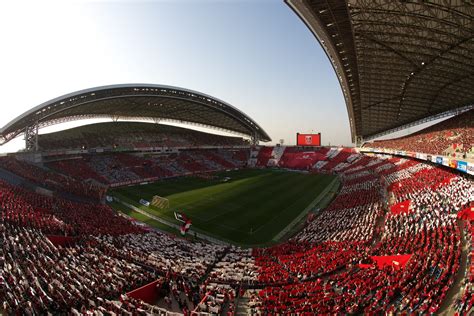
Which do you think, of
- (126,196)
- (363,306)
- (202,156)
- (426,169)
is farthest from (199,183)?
(363,306)

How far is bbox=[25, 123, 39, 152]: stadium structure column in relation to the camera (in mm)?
49875

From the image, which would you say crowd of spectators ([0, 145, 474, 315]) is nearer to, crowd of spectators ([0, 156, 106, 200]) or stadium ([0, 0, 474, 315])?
stadium ([0, 0, 474, 315])

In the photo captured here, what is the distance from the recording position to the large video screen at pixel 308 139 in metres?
93.8

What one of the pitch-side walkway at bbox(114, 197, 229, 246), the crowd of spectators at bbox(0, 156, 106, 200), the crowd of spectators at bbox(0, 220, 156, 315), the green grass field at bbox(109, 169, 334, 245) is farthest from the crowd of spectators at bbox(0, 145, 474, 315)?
the crowd of spectators at bbox(0, 156, 106, 200)

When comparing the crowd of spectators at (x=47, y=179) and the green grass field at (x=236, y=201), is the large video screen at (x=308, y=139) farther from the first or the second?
the crowd of spectators at (x=47, y=179)

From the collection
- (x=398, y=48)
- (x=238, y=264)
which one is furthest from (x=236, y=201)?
(x=398, y=48)

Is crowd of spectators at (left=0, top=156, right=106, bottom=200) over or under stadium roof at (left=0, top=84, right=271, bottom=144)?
under

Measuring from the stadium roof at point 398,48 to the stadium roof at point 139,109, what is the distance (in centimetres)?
3056

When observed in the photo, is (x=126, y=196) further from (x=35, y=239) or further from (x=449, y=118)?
(x=449, y=118)

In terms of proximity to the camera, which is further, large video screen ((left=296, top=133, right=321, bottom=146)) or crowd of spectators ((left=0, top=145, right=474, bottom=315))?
large video screen ((left=296, top=133, right=321, bottom=146))

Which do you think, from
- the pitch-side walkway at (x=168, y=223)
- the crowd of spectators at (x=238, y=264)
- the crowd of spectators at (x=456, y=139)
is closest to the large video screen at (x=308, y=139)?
the crowd of spectators at (x=456, y=139)

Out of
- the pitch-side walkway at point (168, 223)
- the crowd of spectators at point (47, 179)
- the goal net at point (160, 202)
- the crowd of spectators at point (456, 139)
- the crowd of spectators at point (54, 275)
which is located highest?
the crowd of spectators at point (456, 139)

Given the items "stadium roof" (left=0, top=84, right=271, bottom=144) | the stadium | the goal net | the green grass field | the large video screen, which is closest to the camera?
the stadium

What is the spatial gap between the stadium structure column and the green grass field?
A: 54.7 feet
